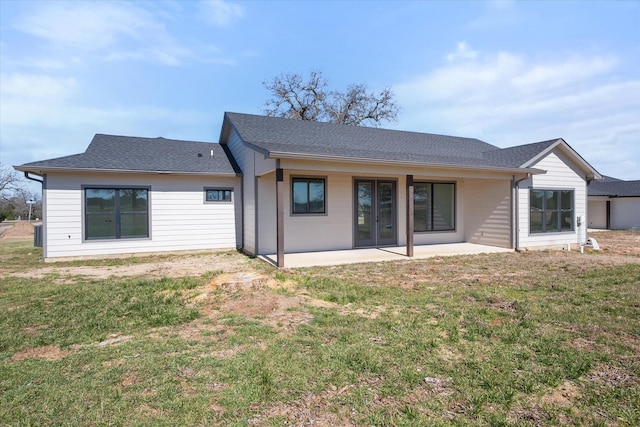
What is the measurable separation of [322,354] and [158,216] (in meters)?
9.19

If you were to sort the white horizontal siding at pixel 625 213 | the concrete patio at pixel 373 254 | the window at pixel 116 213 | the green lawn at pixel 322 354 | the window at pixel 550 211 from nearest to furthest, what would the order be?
the green lawn at pixel 322 354 < the concrete patio at pixel 373 254 < the window at pixel 116 213 < the window at pixel 550 211 < the white horizontal siding at pixel 625 213

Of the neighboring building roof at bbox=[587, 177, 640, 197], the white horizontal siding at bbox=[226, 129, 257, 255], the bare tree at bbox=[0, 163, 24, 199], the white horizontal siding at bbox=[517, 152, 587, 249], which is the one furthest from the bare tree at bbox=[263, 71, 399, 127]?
the bare tree at bbox=[0, 163, 24, 199]

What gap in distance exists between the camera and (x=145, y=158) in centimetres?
1120

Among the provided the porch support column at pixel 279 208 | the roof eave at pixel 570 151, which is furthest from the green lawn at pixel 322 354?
the roof eave at pixel 570 151

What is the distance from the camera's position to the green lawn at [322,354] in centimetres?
249

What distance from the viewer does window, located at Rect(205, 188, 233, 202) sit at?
1155 centimetres

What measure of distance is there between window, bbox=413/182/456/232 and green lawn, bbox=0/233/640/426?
6052 millimetres

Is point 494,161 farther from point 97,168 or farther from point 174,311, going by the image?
point 97,168

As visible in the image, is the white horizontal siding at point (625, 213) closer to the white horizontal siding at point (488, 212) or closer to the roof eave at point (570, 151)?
the roof eave at point (570, 151)

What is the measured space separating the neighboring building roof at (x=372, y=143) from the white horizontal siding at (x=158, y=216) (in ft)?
7.42

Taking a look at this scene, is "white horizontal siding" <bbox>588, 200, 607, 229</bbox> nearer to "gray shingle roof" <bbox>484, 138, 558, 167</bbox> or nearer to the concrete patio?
"gray shingle roof" <bbox>484, 138, 558, 167</bbox>

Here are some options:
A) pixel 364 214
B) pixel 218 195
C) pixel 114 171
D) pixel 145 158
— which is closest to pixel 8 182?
pixel 145 158

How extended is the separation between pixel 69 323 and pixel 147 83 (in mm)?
11842

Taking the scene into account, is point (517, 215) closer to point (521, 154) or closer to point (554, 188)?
point (554, 188)
